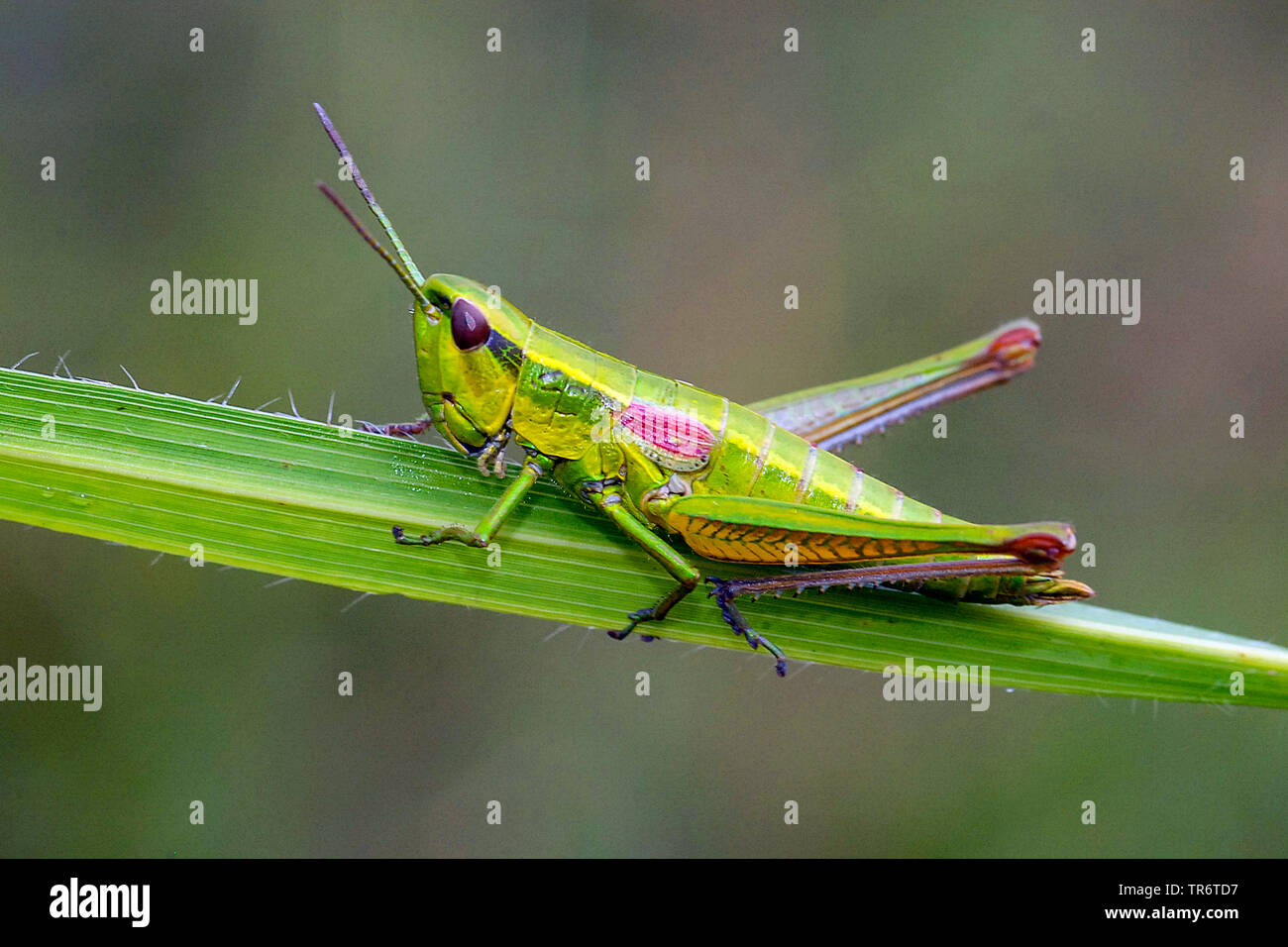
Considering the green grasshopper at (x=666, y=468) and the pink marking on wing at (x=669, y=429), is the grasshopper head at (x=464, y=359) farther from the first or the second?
the pink marking on wing at (x=669, y=429)

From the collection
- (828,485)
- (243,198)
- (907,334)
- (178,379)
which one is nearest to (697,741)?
(828,485)

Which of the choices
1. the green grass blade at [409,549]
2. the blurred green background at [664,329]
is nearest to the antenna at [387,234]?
the green grass blade at [409,549]

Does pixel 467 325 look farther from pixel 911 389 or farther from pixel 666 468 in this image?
pixel 911 389

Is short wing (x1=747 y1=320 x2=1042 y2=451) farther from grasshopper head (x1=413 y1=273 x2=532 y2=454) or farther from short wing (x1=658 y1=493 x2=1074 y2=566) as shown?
grasshopper head (x1=413 y1=273 x2=532 y2=454)

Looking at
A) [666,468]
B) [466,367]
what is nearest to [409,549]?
[466,367]

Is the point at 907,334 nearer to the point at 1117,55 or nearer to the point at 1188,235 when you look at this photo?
the point at 1188,235

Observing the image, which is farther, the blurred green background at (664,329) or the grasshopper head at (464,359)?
the blurred green background at (664,329)
